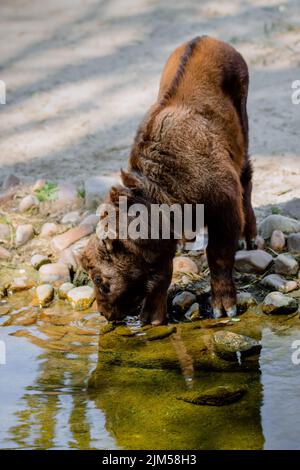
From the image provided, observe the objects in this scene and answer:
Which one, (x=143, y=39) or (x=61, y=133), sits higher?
(x=143, y=39)

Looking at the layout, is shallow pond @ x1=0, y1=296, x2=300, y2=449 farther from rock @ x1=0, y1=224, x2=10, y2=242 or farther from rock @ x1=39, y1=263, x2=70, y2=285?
rock @ x1=0, y1=224, x2=10, y2=242

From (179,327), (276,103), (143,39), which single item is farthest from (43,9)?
(179,327)

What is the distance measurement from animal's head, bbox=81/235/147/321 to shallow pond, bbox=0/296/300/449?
9.1 inches

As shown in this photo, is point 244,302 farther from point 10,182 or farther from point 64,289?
point 10,182

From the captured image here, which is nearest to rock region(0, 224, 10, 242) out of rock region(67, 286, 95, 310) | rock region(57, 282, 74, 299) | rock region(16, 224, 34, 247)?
rock region(16, 224, 34, 247)

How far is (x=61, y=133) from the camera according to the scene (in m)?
9.09

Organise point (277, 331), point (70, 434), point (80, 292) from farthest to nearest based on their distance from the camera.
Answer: point (80, 292), point (277, 331), point (70, 434)

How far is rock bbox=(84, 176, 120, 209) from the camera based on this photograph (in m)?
7.60

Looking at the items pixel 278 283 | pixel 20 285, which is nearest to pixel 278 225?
pixel 278 283

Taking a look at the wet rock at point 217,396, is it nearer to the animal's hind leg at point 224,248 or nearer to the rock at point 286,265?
the animal's hind leg at point 224,248

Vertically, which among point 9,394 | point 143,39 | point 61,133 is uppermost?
point 143,39

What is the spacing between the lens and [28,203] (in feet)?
25.7

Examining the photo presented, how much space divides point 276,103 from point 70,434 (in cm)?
533
